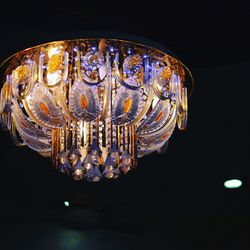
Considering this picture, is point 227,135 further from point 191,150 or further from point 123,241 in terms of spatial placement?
point 123,241

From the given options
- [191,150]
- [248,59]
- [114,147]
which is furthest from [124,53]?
[191,150]

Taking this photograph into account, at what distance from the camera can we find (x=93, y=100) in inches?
81.4

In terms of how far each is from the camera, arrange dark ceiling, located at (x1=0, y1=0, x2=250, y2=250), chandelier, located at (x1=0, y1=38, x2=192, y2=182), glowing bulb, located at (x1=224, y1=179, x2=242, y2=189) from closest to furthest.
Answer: chandelier, located at (x1=0, y1=38, x2=192, y2=182)
dark ceiling, located at (x1=0, y1=0, x2=250, y2=250)
glowing bulb, located at (x1=224, y1=179, x2=242, y2=189)

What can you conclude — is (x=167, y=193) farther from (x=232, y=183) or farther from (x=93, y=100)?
(x=93, y=100)

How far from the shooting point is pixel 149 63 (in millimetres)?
2156

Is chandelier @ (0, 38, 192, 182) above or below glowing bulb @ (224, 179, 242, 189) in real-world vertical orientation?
above

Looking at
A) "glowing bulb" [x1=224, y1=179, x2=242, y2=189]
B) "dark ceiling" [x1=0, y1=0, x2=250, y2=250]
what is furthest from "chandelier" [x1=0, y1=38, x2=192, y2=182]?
"glowing bulb" [x1=224, y1=179, x2=242, y2=189]

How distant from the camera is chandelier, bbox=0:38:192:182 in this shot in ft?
6.81

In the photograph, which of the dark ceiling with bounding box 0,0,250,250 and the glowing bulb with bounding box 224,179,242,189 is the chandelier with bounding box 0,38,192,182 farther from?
the glowing bulb with bounding box 224,179,242,189

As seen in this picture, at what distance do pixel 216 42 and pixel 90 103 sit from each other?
1.14m

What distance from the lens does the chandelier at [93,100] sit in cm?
207

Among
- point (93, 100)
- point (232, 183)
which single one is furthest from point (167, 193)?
point (93, 100)

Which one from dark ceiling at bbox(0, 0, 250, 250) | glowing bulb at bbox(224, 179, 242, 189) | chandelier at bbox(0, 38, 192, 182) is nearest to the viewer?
chandelier at bbox(0, 38, 192, 182)

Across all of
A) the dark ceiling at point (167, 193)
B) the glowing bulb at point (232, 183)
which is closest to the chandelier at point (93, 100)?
the dark ceiling at point (167, 193)
